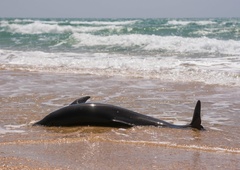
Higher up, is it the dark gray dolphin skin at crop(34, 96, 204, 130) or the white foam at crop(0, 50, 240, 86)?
the dark gray dolphin skin at crop(34, 96, 204, 130)

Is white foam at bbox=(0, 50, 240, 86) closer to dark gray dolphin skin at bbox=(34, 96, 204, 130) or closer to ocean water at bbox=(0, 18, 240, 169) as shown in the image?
ocean water at bbox=(0, 18, 240, 169)

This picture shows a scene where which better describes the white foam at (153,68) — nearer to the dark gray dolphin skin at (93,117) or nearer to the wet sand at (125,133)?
the wet sand at (125,133)

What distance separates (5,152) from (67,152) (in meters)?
0.70

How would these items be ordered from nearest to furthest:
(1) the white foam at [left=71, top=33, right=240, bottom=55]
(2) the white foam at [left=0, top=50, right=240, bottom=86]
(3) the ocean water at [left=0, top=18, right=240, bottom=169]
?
(3) the ocean water at [left=0, top=18, right=240, bottom=169] < (2) the white foam at [left=0, top=50, right=240, bottom=86] < (1) the white foam at [left=71, top=33, right=240, bottom=55]

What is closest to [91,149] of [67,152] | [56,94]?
[67,152]

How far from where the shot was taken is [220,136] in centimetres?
555

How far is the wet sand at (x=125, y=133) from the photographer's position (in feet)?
14.5

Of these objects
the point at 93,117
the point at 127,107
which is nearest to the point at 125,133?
the point at 93,117

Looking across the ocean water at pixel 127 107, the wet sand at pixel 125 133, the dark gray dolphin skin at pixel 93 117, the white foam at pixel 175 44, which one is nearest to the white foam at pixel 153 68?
the ocean water at pixel 127 107

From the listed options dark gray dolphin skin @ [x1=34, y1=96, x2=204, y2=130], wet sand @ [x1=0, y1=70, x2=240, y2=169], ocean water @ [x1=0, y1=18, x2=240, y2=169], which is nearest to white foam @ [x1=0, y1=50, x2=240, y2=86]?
ocean water @ [x1=0, y1=18, x2=240, y2=169]

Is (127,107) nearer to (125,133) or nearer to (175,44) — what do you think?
(125,133)

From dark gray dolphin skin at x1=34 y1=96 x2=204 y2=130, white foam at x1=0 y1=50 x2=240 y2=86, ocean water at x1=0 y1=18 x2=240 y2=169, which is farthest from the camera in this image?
white foam at x1=0 y1=50 x2=240 y2=86

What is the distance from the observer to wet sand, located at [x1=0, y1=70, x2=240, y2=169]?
441 centimetres

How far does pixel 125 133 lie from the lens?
573 centimetres
